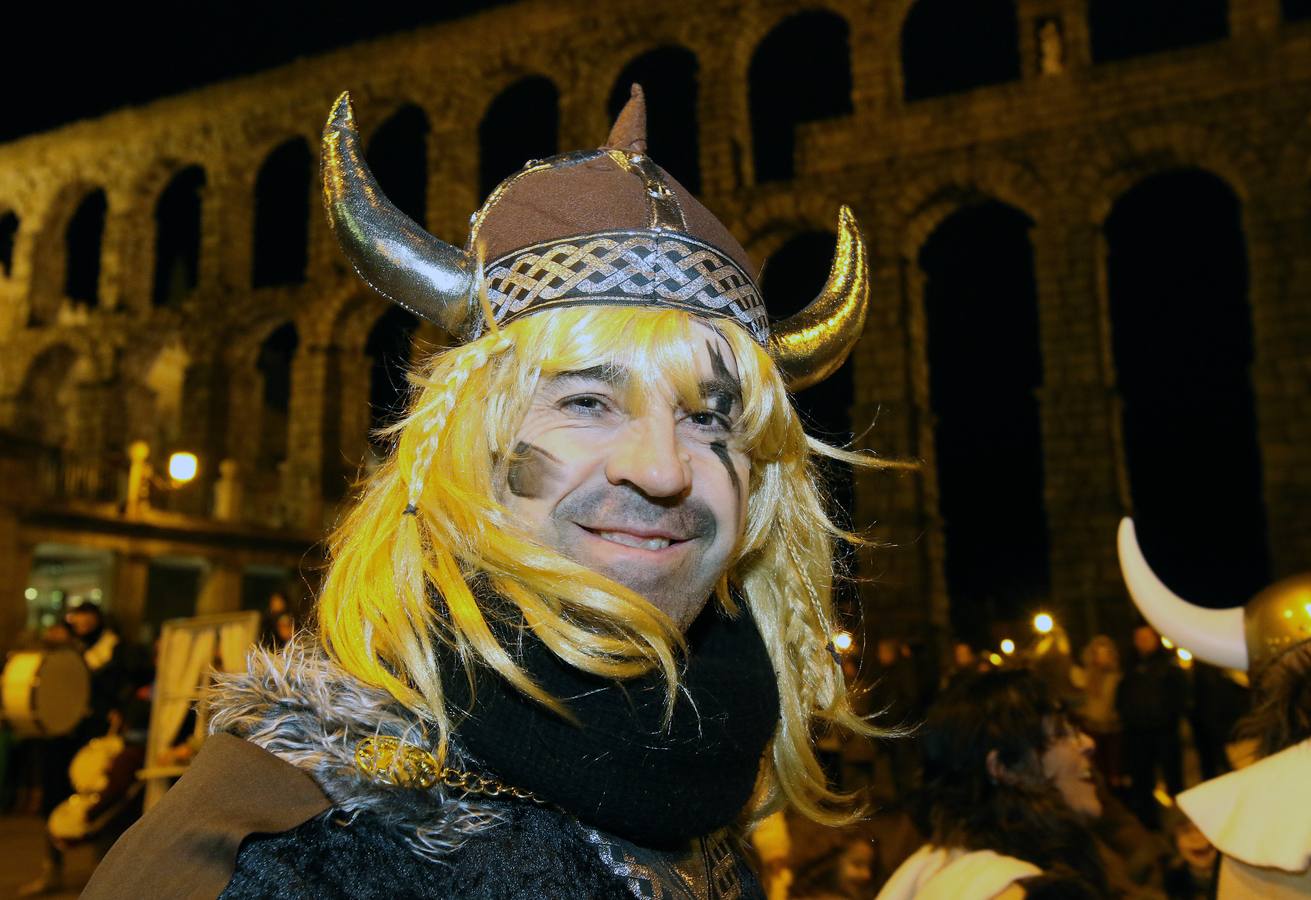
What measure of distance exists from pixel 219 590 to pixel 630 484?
19260 millimetres

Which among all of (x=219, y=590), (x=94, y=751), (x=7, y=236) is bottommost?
(x=94, y=751)

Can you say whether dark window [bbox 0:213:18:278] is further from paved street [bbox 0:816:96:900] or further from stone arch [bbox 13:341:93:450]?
paved street [bbox 0:816:96:900]

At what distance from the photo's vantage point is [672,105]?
31016 mm

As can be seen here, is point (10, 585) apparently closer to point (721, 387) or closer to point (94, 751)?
point (94, 751)

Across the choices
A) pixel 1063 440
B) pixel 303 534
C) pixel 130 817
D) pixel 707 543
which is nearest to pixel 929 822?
pixel 707 543

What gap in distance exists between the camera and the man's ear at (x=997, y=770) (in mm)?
2891

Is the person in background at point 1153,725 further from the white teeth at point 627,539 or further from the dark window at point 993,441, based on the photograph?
the dark window at point 993,441

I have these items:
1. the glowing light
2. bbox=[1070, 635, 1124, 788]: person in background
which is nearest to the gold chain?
bbox=[1070, 635, 1124, 788]: person in background

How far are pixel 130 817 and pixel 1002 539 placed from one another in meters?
40.2

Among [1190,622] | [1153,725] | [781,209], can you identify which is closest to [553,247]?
[1190,622]

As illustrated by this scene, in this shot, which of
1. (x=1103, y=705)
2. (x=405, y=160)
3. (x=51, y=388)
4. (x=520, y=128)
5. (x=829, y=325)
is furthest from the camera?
(x=405, y=160)

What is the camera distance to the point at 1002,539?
42.8 meters

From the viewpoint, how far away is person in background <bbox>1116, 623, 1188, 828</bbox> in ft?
28.2

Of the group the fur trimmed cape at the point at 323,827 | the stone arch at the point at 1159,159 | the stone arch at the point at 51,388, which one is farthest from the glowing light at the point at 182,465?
the stone arch at the point at 51,388
